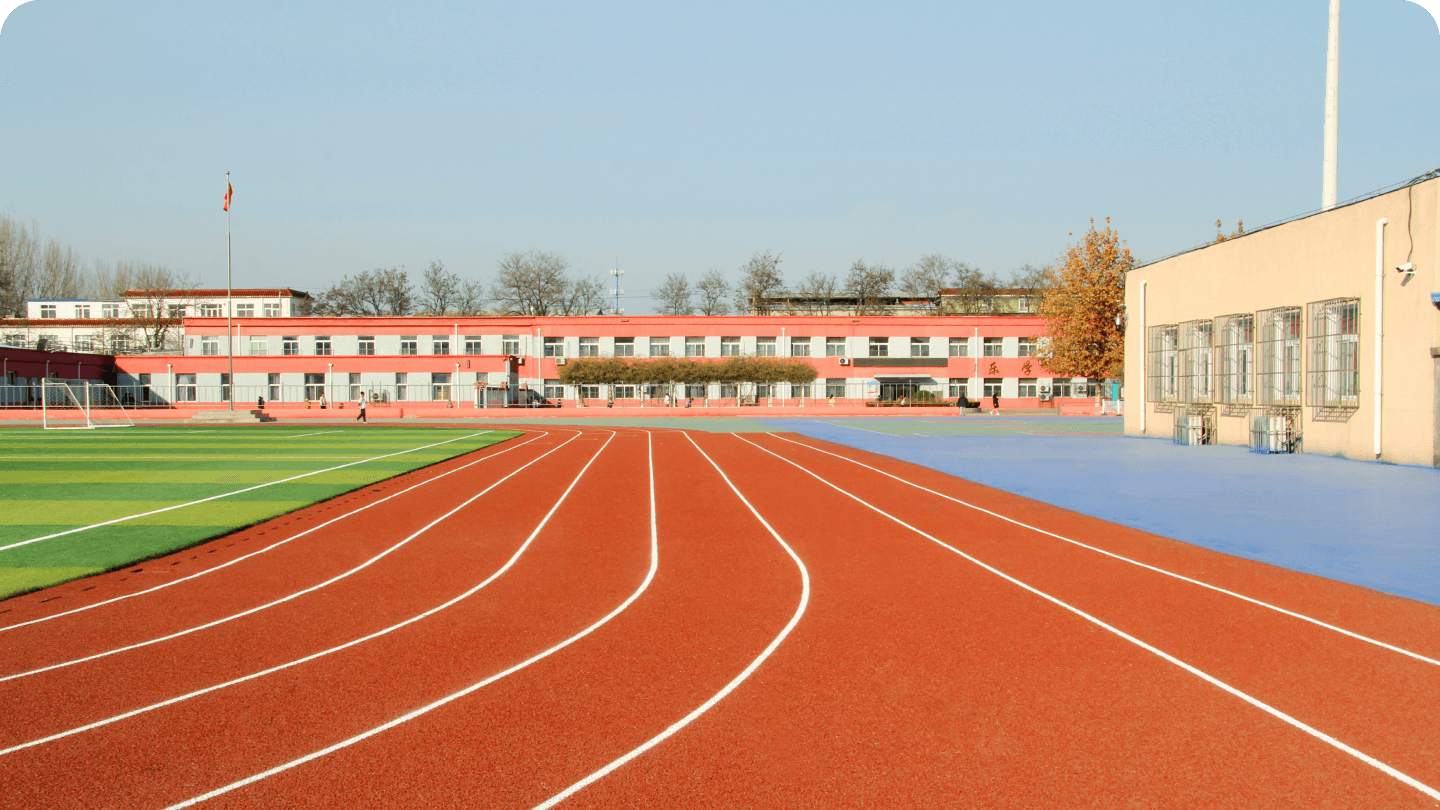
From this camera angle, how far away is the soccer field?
33.5ft

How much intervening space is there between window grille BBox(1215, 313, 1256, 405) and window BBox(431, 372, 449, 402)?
5361 centimetres

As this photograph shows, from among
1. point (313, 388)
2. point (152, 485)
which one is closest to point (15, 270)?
point (313, 388)

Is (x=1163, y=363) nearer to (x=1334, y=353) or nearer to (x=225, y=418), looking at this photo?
(x=1334, y=353)

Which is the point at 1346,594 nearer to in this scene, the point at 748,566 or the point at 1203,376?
the point at 748,566

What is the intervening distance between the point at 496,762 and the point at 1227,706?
14.6 feet

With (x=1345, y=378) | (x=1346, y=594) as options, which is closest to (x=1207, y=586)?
(x=1346, y=594)

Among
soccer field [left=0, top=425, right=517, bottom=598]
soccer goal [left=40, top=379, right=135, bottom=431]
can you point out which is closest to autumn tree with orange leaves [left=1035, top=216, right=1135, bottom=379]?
soccer field [left=0, top=425, right=517, bottom=598]

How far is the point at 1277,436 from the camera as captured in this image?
2156 centimetres

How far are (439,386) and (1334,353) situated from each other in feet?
191

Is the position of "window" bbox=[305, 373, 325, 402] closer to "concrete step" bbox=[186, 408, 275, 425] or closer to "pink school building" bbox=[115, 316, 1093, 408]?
"pink school building" bbox=[115, 316, 1093, 408]

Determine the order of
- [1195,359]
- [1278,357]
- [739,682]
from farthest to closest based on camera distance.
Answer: [1195,359] < [1278,357] < [739,682]

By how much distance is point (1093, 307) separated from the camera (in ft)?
151

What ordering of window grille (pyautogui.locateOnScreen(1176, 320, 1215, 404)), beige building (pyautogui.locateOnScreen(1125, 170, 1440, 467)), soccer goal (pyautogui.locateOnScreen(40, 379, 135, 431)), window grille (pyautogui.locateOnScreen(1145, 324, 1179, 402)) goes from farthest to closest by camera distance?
soccer goal (pyautogui.locateOnScreen(40, 379, 135, 431))
window grille (pyautogui.locateOnScreen(1145, 324, 1179, 402))
window grille (pyautogui.locateOnScreen(1176, 320, 1215, 404))
beige building (pyautogui.locateOnScreen(1125, 170, 1440, 467))

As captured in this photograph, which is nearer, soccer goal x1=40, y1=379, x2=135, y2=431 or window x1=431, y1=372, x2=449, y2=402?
soccer goal x1=40, y1=379, x2=135, y2=431
